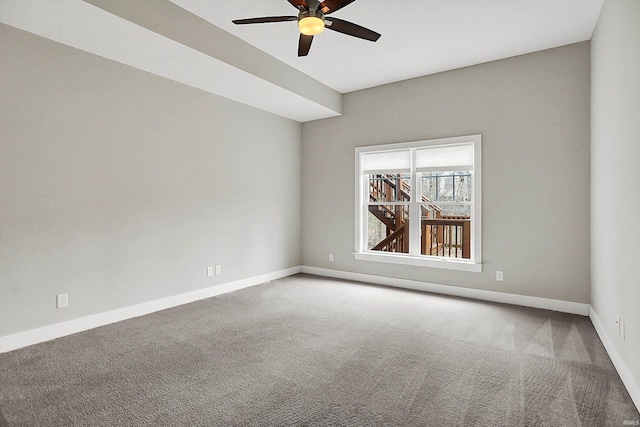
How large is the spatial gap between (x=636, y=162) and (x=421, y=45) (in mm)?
2456

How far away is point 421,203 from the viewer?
4.87m

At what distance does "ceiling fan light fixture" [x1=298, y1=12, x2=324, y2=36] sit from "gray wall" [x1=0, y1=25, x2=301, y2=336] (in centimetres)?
221

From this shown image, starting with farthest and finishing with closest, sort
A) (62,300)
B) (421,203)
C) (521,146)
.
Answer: (421,203) → (521,146) → (62,300)

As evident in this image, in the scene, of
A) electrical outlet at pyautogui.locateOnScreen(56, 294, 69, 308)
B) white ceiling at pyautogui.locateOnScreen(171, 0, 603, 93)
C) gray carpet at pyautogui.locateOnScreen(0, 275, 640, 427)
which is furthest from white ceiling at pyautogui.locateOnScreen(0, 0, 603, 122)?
gray carpet at pyautogui.locateOnScreen(0, 275, 640, 427)

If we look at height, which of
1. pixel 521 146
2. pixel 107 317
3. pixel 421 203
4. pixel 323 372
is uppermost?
pixel 521 146

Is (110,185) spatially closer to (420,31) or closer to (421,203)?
(420,31)

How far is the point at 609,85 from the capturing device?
8.98 feet

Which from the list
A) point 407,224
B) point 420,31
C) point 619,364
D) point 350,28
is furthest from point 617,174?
point 407,224

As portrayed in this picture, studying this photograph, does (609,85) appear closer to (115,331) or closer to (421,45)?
(421,45)

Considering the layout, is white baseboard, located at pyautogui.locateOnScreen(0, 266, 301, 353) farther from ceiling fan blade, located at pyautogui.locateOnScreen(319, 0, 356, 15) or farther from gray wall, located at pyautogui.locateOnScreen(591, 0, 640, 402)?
gray wall, located at pyautogui.locateOnScreen(591, 0, 640, 402)

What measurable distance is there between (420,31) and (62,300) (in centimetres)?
439

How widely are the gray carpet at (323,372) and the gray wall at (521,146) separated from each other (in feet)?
2.02

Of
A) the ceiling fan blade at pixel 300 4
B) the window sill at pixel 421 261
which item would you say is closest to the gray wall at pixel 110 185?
the window sill at pixel 421 261

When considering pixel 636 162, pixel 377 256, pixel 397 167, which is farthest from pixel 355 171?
pixel 636 162
